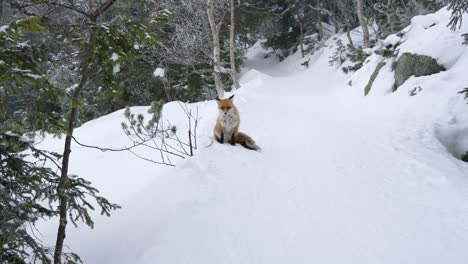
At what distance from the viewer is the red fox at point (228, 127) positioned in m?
6.74

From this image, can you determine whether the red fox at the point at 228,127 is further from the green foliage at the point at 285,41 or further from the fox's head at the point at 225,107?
the green foliage at the point at 285,41

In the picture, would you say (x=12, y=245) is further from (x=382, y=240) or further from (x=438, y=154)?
(x=438, y=154)

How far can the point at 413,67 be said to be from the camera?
32.7 feet

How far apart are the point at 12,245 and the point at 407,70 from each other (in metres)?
11.0

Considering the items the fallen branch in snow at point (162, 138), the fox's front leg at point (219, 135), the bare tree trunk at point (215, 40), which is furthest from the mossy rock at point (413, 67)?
the bare tree trunk at point (215, 40)

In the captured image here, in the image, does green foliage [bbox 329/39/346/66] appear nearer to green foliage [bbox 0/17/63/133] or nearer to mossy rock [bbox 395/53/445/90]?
mossy rock [bbox 395/53/445/90]

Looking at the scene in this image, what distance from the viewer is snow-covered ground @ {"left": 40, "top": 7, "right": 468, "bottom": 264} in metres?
3.41

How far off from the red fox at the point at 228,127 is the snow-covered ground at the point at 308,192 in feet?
0.99

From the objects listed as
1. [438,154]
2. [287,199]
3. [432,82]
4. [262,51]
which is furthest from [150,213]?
[262,51]

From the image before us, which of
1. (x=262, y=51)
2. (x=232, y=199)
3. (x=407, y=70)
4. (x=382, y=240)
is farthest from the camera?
(x=262, y=51)

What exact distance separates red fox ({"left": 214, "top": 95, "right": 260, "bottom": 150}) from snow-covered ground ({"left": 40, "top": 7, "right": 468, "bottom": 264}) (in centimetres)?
30

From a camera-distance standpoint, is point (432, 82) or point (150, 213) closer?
point (150, 213)

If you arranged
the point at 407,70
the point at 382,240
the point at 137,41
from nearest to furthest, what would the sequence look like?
the point at 137,41
the point at 382,240
the point at 407,70

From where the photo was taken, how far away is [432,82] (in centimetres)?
873
